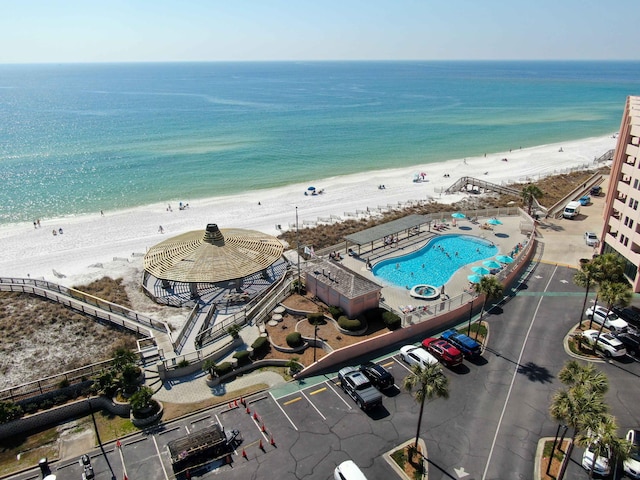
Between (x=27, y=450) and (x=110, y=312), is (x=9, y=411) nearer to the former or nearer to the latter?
(x=27, y=450)

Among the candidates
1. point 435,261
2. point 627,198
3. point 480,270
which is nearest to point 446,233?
point 435,261

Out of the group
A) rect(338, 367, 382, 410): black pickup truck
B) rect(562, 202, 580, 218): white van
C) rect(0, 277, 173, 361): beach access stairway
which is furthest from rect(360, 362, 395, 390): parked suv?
rect(562, 202, 580, 218): white van

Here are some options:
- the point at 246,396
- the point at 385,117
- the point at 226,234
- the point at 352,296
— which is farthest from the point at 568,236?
the point at 385,117

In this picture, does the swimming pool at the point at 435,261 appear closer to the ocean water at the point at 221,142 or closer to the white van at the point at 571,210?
the white van at the point at 571,210

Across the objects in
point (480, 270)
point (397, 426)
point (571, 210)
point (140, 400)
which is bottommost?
point (397, 426)

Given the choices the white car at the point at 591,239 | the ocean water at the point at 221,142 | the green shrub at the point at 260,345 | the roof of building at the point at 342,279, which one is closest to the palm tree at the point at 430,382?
the green shrub at the point at 260,345

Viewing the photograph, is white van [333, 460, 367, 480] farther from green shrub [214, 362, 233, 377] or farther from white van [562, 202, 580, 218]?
white van [562, 202, 580, 218]
